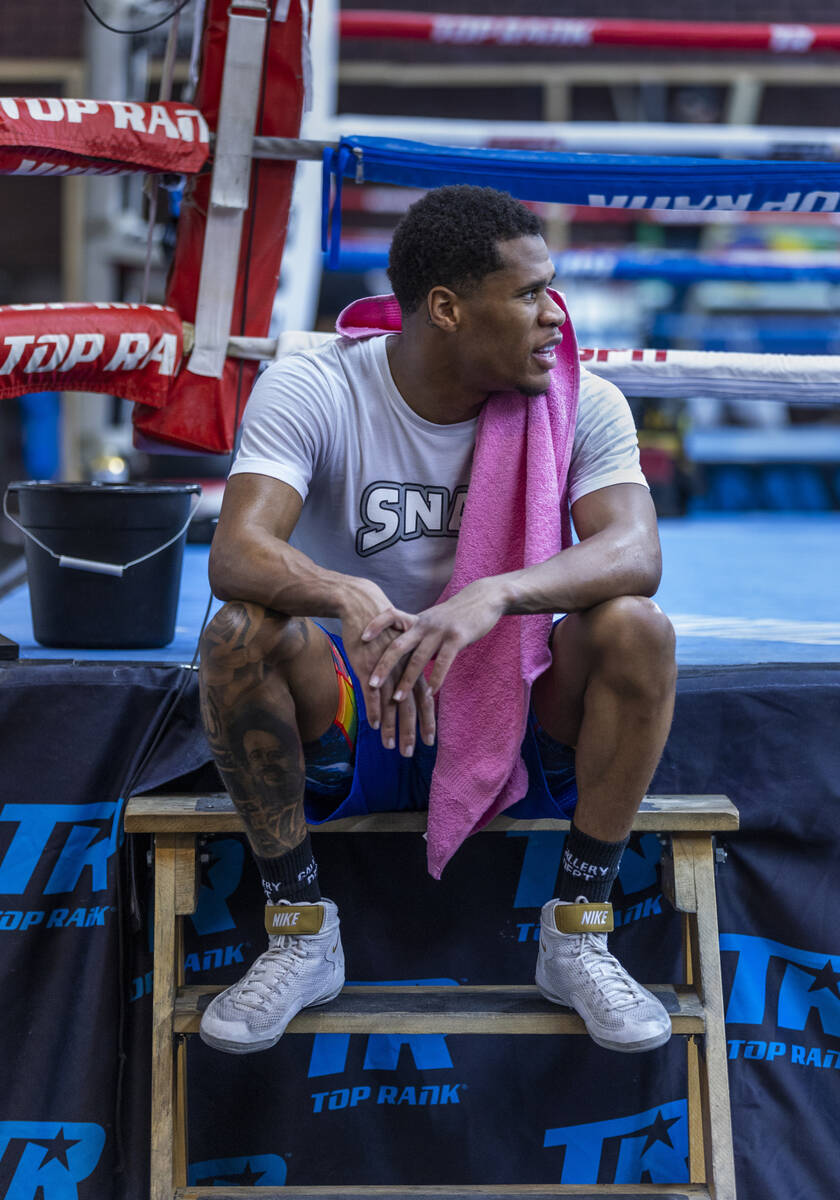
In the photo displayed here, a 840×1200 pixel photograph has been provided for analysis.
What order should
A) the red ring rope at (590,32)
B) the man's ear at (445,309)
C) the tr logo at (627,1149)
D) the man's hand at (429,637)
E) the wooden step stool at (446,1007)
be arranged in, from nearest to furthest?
1. the man's hand at (429,637)
2. the wooden step stool at (446,1007)
3. the man's ear at (445,309)
4. the tr logo at (627,1149)
5. the red ring rope at (590,32)

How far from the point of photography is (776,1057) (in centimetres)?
160

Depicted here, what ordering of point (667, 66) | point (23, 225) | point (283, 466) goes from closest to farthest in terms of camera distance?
1. point (283, 466)
2. point (667, 66)
3. point (23, 225)

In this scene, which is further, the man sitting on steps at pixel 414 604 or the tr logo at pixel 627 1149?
the tr logo at pixel 627 1149

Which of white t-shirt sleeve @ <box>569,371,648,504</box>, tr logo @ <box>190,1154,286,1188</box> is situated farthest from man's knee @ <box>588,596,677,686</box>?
tr logo @ <box>190,1154,286,1188</box>

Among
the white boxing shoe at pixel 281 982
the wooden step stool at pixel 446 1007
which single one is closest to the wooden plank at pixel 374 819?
the wooden step stool at pixel 446 1007

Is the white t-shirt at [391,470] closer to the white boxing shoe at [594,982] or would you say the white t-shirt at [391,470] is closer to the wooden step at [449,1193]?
the white boxing shoe at [594,982]

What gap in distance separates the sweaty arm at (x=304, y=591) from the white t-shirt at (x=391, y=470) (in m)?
0.17

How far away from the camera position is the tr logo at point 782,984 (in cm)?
161

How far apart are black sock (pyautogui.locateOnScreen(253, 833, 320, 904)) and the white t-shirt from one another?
30 cm

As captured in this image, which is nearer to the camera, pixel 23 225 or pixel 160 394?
pixel 160 394

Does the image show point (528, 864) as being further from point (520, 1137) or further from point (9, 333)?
point (9, 333)

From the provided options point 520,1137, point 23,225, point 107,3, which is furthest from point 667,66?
point 520,1137

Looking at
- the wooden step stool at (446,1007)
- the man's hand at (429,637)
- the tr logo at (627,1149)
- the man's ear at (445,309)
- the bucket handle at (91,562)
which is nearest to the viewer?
the man's hand at (429,637)

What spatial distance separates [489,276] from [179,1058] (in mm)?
1002
